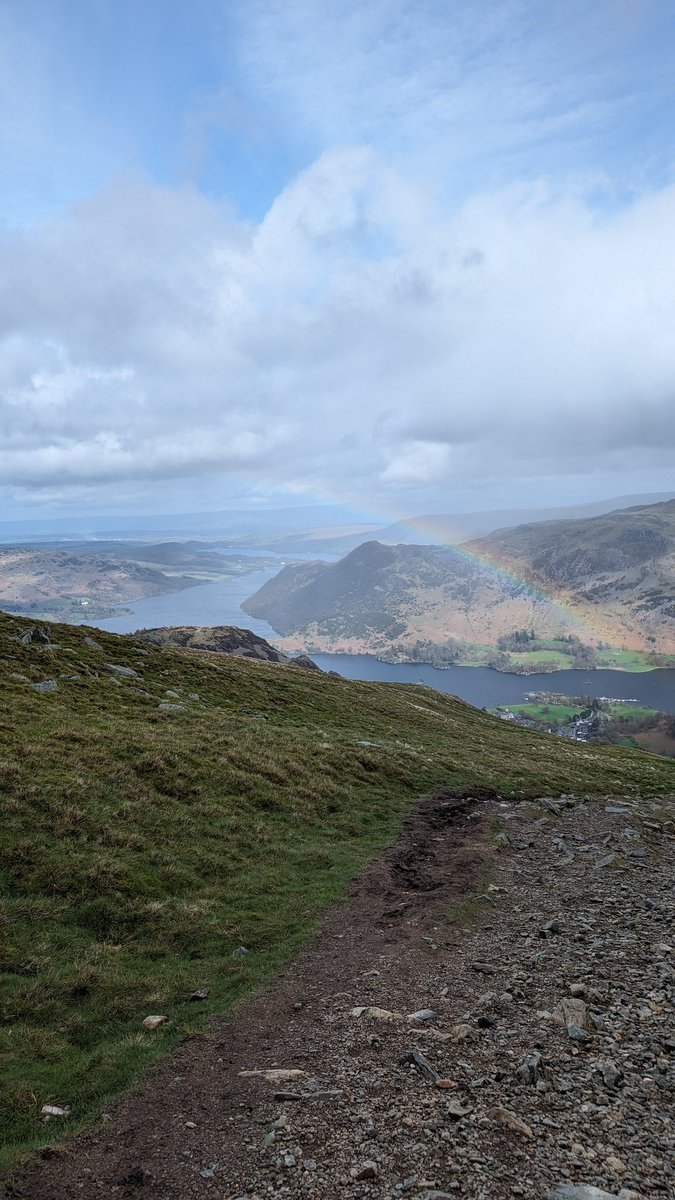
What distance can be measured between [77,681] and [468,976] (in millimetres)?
26361

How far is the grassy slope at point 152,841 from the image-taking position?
33.7ft

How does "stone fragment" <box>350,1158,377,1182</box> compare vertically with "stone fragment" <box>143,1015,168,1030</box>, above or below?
above

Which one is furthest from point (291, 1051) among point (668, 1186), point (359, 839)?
point (359, 839)

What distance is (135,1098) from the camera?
28.5 ft

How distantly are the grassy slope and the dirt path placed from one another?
1.20 m

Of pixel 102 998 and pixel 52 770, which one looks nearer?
pixel 102 998

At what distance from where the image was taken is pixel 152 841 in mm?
16875

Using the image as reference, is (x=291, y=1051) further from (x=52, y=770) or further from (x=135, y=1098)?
(x=52, y=770)

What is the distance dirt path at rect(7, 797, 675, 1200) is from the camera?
6773 millimetres

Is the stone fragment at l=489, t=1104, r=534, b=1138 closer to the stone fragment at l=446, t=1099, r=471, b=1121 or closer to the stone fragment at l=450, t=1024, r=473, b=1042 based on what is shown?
the stone fragment at l=446, t=1099, r=471, b=1121

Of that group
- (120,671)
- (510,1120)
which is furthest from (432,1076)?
(120,671)

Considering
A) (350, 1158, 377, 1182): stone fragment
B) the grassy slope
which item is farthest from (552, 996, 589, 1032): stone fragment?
the grassy slope

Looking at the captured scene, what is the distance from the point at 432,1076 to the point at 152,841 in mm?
11200

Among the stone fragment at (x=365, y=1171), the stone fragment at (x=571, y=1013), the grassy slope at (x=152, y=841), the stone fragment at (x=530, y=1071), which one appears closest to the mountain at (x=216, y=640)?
the grassy slope at (x=152, y=841)
